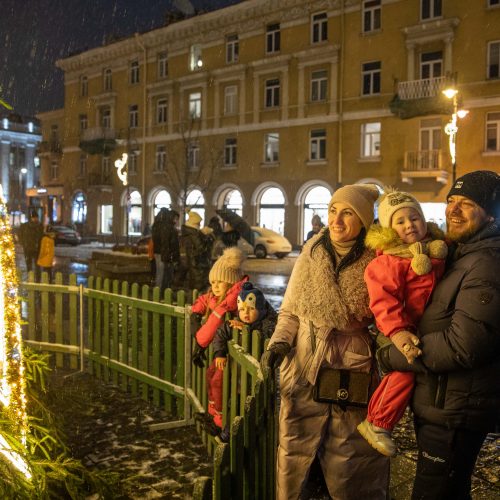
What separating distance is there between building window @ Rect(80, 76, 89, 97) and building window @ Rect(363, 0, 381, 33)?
80.1ft

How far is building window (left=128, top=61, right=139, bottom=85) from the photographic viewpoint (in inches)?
1568

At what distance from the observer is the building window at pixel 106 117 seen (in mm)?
42156

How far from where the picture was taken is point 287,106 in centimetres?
3175

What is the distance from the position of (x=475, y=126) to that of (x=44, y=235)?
2038cm

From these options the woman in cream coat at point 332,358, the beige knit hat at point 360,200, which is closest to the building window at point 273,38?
the beige knit hat at point 360,200

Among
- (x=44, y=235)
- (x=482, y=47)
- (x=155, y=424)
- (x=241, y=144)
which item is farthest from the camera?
(x=241, y=144)

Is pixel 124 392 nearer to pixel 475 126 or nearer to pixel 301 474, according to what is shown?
pixel 301 474

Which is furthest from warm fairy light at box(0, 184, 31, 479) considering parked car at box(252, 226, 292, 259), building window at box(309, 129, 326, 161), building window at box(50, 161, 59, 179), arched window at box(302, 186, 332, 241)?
building window at box(50, 161, 59, 179)

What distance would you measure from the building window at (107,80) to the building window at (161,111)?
5.61 metres

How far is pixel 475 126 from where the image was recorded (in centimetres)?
2564

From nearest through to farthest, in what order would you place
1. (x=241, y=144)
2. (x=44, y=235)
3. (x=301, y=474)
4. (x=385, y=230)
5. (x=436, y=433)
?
(x=436, y=433) < (x=385, y=230) < (x=301, y=474) < (x=44, y=235) < (x=241, y=144)

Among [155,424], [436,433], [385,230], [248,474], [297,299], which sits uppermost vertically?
[385,230]

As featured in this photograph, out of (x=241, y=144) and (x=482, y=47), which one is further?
(x=241, y=144)

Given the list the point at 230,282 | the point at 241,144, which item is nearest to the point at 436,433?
the point at 230,282
